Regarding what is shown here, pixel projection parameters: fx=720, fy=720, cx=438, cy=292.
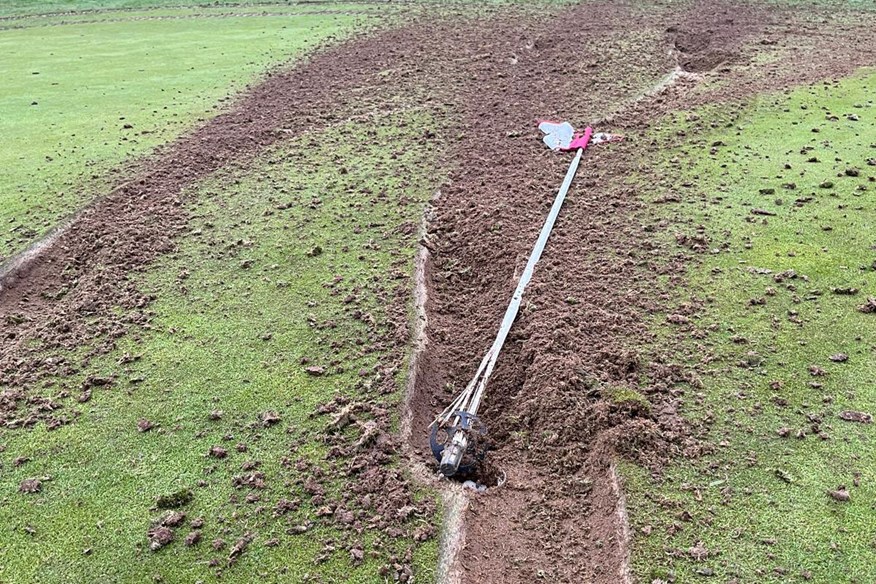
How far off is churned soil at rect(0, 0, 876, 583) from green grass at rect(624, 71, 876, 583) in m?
0.26

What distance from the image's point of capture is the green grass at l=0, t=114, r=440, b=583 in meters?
4.12

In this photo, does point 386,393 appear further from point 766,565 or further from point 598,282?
point 766,565

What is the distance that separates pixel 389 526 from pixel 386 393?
120cm

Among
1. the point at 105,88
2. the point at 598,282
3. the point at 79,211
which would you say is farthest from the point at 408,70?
the point at 598,282

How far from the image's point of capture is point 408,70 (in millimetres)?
12758

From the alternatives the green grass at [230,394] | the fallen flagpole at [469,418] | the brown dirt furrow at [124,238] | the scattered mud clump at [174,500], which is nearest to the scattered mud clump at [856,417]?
the fallen flagpole at [469,418]

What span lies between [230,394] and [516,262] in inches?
113

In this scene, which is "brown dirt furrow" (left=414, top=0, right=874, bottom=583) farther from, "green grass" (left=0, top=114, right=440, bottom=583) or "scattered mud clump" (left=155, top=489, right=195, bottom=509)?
"scattered mud clump" (left=155, top=489, right=195, bottom=509)

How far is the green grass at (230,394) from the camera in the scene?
4.12 metres

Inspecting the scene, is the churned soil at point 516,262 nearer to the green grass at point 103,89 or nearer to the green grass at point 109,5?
the green grass at point 103,89

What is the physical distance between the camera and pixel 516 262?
672 cm

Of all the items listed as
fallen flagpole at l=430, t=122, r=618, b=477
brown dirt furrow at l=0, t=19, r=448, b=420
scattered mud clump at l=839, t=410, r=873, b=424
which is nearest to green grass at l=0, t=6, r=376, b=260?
brown dirt furrow at l=0, t=19, r=448, b=420

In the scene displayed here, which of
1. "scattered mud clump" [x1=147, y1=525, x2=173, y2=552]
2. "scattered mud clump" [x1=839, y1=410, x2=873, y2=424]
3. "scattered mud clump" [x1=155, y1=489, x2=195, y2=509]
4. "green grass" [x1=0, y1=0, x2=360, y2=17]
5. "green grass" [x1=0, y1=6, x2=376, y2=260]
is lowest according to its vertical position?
"scattered mud clump" [x1=147, y1=525, x2=173, y2=552]

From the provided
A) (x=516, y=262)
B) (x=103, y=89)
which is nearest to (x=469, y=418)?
(x=516, y=262)
